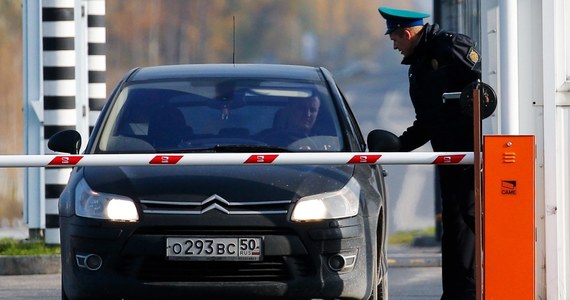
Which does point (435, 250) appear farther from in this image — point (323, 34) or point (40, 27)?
point (40, 27)

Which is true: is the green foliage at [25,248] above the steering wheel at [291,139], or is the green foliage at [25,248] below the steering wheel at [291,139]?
below

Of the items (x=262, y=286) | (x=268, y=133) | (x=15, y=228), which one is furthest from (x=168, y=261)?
(x=15, y=228)

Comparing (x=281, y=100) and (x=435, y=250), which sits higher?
(x=281, y=100)

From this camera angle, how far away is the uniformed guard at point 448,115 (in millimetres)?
8609

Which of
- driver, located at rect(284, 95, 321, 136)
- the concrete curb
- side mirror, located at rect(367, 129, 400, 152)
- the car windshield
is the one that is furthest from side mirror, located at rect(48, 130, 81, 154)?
the concrete curb

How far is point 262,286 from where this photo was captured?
312 inches

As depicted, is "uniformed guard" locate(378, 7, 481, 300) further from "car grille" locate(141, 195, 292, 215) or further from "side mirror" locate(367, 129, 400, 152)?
"car grille" locate(141, 195, 292, 215)

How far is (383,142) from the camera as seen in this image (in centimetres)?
875

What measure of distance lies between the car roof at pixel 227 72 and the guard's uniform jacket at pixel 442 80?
30.0 inches

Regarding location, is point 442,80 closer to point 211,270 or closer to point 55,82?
point 211,270

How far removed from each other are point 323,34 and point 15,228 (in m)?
3.26

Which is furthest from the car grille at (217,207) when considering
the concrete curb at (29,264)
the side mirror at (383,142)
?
the concrete curb at (29,264)

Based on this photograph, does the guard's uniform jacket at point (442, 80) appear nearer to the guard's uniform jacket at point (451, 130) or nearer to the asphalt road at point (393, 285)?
the guard's uniform jacket at point (451, 130)

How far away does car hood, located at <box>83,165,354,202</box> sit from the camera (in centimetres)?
802
